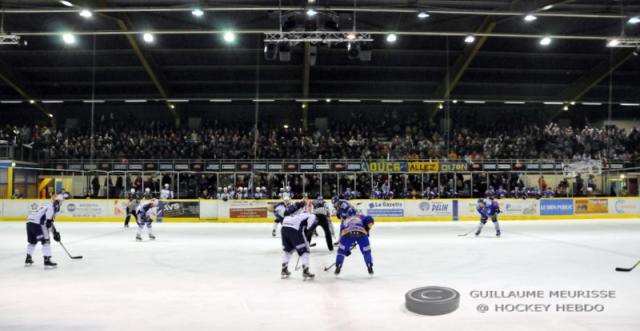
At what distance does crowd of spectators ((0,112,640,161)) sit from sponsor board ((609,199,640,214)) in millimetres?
3929

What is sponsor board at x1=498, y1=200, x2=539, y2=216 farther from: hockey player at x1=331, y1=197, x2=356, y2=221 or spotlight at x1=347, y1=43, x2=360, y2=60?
hockey player at x1=331, y1=197, x2=356, y2=221

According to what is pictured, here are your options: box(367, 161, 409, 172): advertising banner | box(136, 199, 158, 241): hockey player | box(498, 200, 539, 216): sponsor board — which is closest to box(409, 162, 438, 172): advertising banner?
box(367, 161, 409, 172): advertising banner

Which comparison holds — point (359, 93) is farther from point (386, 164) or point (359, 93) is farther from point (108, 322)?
point (108, 322)

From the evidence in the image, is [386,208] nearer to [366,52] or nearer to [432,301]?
[366,52]

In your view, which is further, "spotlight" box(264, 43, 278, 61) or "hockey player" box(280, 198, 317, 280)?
"spotlight" box(264, 43, 278, 61)

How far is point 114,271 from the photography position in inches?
329

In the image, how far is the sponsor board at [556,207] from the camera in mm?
21984

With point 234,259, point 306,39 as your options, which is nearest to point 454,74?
point 306,39

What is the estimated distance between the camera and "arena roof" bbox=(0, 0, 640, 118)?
22.5 meters

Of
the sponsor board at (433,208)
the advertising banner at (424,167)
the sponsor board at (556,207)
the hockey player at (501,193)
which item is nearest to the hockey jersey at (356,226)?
the sponsor board at (433,208)

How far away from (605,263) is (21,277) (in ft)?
35.1

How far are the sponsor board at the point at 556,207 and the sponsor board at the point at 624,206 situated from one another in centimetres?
217

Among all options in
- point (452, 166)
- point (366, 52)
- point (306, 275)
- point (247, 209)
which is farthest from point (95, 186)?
point (306, 275)

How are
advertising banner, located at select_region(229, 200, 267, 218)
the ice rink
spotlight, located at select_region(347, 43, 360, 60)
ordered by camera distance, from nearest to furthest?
the ice rink < spotlight, located at select_region(347, 43, 360, 60) < advertising banner, located at select_region(229, 200, 267, 218)
